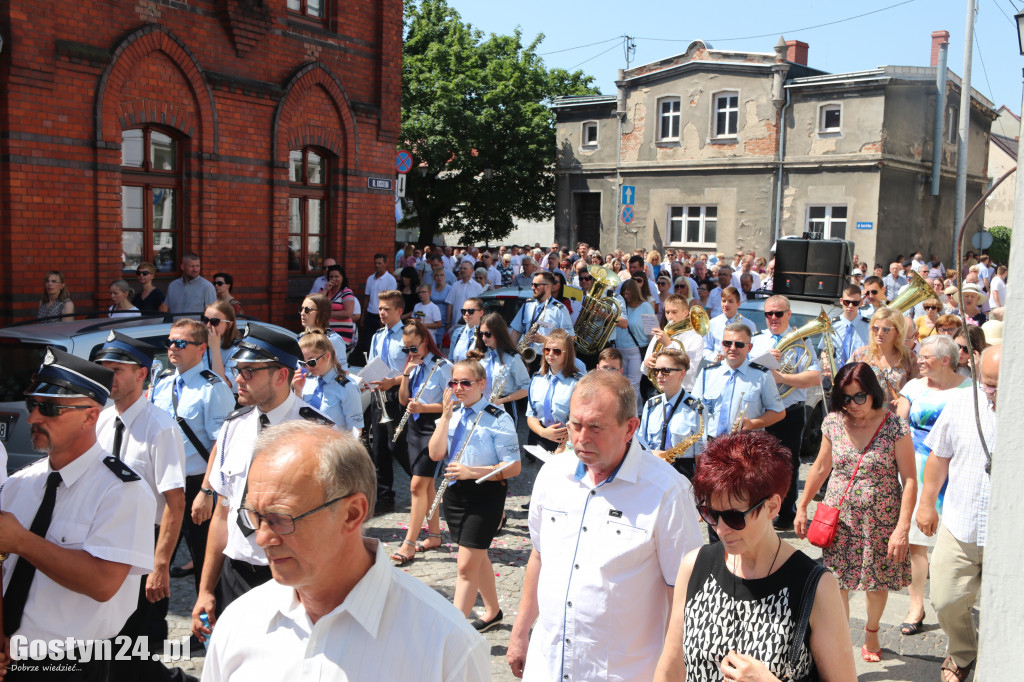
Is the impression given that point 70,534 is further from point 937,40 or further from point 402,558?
point 937,40

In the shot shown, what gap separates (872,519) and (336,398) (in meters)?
3.94

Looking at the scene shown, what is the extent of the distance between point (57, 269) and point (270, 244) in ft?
11.7

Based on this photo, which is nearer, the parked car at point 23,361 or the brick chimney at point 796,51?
the parked car at point 23,361

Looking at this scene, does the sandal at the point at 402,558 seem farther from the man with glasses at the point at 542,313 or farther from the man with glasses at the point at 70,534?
the man with glasses at the point at 542,313

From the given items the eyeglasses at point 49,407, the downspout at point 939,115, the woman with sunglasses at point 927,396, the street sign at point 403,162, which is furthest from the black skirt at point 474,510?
the downspout at point 939,115

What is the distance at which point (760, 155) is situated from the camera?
3172cm

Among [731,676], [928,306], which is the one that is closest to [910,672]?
[731,676]

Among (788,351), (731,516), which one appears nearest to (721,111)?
(788,351)

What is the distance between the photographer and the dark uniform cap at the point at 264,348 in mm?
4711

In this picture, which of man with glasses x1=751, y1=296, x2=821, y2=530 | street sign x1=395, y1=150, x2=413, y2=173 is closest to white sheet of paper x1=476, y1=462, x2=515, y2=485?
man with glasses x1=751, y1=296, x2=821, y2=530

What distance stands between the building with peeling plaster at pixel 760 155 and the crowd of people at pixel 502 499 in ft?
71.0

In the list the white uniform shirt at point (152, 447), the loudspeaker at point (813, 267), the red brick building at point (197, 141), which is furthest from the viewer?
the loudspeaker at point (813, 267)

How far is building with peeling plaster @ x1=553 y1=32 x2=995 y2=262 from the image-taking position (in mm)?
29844

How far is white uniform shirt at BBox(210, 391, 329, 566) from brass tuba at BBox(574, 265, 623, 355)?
6.38m
